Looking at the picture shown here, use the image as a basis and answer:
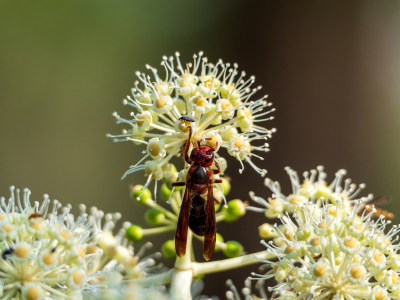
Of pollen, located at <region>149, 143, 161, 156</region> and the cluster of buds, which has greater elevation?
pollen, located at <region>149, 143, 161, 156</region>

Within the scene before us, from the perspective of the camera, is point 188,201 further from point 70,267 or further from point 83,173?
point 83,173

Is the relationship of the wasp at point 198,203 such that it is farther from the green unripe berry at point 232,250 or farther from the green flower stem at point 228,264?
the green unripe berry at point 232,250

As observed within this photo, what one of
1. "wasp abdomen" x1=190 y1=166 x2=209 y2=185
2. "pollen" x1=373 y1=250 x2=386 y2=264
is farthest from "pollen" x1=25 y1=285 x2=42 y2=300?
"pollen" x1=373 y1=250 x2=386 y2=264

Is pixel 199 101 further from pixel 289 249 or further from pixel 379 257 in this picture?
pixel 379 257

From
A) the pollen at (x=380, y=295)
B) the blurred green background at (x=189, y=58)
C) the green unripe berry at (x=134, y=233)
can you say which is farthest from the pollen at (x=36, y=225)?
the blurred green background at (x=189, y=58)

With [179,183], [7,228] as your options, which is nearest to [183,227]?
[179,183]

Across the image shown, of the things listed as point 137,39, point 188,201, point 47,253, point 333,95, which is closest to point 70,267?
point 47,253

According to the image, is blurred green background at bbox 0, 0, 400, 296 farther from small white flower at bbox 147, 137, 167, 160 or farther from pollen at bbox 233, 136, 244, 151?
small white flower at bbox 147, 137, 167, 160
